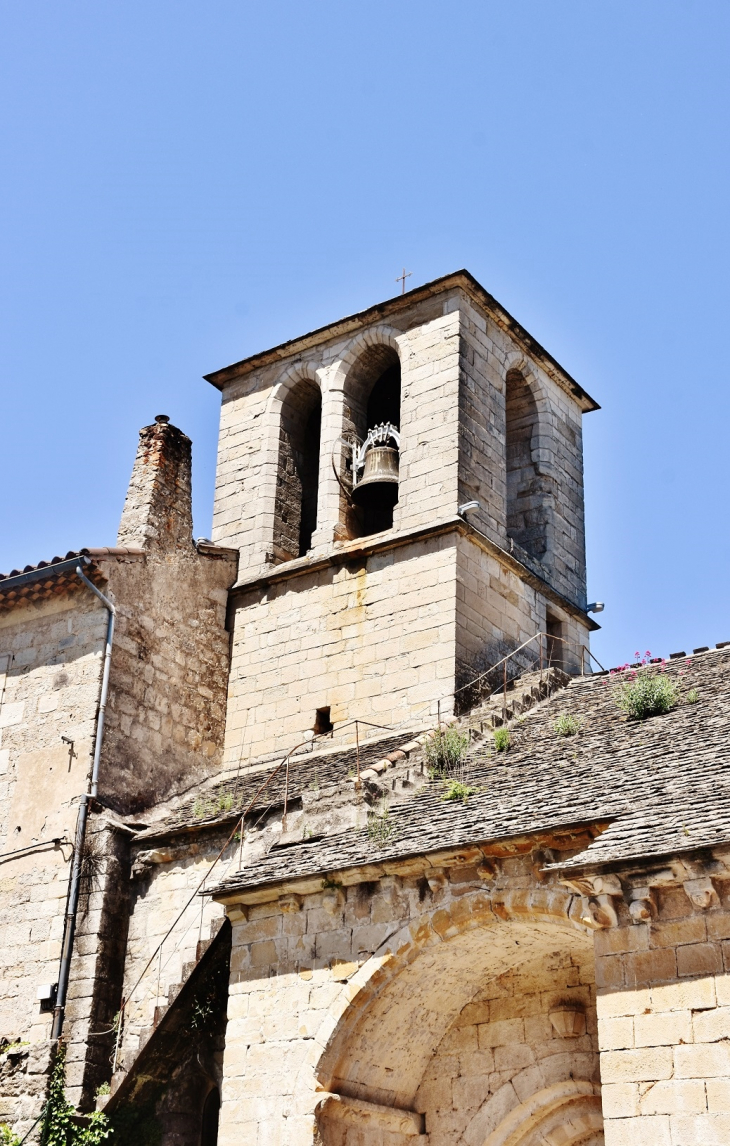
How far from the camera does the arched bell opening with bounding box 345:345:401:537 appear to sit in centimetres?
1633

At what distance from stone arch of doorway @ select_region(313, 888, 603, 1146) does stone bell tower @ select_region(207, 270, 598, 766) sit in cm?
389

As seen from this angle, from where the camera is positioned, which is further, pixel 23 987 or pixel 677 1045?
pixel 23 987

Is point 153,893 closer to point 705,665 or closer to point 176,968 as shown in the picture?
point 176,968

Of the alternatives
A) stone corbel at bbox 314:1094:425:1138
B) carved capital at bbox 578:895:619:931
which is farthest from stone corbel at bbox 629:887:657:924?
stone corbel at bbox 314:1094:425:1138

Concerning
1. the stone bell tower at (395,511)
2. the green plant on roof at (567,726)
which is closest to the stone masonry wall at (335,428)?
the stone bell tower at (395,511)

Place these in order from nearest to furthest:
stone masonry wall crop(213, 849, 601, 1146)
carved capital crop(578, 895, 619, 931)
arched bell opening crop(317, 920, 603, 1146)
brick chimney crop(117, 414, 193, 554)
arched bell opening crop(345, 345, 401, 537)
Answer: carved capital crop(578, 895, 619, 931), stone masonry wall crop(213, 849, 601, 1146), arched bell opening crop(317, 920, 603, 1146), brick chimney crop(117, 414, 193, 554), arched bell opening crop(345, 345, 401, 537)

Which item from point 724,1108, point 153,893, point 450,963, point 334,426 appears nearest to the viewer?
point 724,1108

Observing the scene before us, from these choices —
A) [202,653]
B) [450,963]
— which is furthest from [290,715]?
[450,963]

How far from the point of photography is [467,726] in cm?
1296

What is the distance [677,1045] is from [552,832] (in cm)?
179

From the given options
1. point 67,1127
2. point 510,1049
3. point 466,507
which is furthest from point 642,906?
point 466,507

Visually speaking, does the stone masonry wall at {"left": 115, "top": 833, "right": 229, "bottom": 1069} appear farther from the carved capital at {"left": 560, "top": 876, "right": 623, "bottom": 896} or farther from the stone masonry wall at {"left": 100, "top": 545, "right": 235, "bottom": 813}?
the carved capital at {"left": 560, "top": 876, "right": 623, "bottom": 896}

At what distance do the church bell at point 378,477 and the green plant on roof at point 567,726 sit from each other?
4.60 metres

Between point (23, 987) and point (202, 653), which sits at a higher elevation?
point (202, 653)
